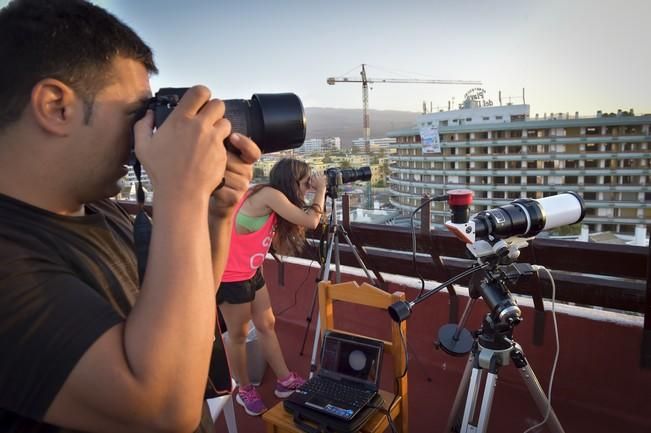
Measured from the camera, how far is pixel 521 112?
30.0 metres

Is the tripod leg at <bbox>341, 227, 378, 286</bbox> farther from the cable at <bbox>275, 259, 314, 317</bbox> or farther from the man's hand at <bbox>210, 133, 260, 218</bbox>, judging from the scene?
the man's hand at <bbox>210, 133, 260, 218</bbox>

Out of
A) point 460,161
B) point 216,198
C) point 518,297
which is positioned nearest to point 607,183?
point 460,161

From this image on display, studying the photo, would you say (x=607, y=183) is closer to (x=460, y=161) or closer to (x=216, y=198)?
(x=460, y=161)

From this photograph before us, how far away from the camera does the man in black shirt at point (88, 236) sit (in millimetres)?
491

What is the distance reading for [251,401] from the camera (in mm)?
2352

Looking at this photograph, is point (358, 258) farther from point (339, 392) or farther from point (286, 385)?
point (339, 392)

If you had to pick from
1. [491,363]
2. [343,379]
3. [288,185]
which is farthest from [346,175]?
[491,363]

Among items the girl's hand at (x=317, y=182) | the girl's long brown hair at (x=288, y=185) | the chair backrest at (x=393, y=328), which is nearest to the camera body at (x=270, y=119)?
the chair backrest at (x=393, y=328)

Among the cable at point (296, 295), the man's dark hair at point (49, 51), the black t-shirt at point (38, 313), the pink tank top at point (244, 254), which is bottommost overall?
the cable at point (296, 295)

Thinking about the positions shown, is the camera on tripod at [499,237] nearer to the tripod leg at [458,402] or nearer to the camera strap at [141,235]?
the tripod leg at [458,402]

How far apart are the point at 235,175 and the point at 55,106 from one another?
302 mm

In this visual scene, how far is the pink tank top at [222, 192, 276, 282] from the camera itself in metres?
2.24

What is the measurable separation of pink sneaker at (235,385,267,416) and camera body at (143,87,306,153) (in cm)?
191

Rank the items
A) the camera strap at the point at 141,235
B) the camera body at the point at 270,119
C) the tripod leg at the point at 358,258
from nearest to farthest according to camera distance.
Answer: the camera strap at the point at 141,235 → the camera body at the point at 270,119 → the tripod leg at the point at 358,258
